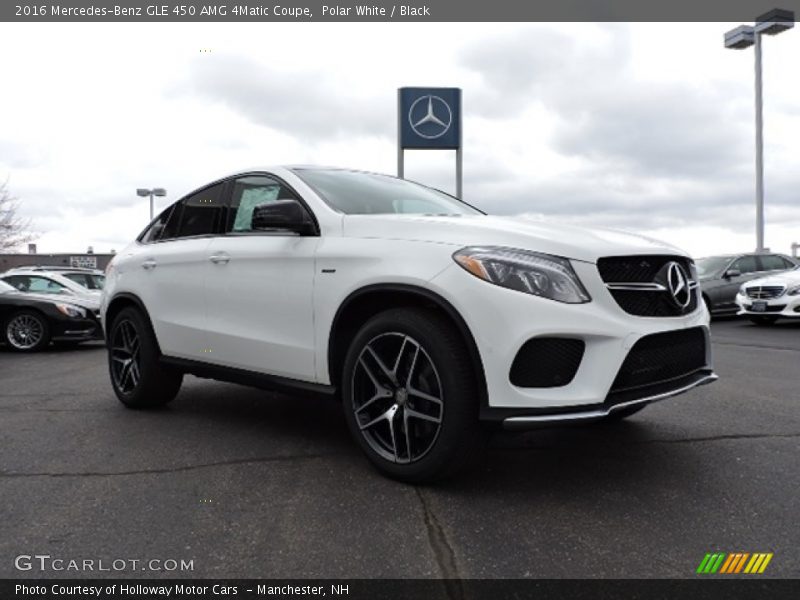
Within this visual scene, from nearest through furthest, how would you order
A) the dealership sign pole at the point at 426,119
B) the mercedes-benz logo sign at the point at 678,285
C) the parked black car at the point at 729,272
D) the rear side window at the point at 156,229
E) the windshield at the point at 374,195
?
the mercedes-benz logo sign at the point at 678,285 → the windshield at the point at 374,195 → the rear side window at the point at 156,229 → the parked black car at the point at 729,272 → the dealership sign pole at the point at 426,119

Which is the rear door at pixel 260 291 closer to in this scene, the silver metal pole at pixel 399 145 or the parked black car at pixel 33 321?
the parked black car at pixel 33 321

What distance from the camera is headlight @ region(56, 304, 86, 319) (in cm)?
1041

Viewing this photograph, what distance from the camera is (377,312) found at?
3402mm

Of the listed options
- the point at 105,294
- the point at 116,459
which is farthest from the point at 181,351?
the point at 105,294

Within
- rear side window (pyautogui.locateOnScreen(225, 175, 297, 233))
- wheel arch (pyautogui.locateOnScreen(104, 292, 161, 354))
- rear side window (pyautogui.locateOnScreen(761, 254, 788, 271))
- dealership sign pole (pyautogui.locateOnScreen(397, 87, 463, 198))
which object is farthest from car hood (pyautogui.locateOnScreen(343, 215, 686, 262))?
rear side window (pyautogui.locateOnScreen(761, 254, 788, 271))

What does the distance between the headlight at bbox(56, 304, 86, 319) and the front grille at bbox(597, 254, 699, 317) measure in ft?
31.8

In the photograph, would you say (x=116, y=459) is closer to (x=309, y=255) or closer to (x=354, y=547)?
(x=309, y=255)

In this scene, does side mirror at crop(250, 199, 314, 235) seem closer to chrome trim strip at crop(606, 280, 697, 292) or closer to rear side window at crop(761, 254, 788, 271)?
chrome trim strip at crop(606, 280, 697, 292)

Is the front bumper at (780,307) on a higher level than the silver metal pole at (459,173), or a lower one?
lower

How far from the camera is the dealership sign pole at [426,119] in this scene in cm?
1539

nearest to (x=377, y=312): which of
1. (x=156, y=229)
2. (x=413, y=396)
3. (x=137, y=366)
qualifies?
(x=413, y=396)

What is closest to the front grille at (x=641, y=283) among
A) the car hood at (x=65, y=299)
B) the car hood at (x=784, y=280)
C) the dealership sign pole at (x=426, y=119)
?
the car hood at (x=65, y=299)

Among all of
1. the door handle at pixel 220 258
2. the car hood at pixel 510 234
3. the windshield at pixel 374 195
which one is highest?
the windshield at pixel 374 195

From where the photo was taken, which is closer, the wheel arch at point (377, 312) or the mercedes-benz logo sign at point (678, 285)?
the wheel arch at point (377, 312)
